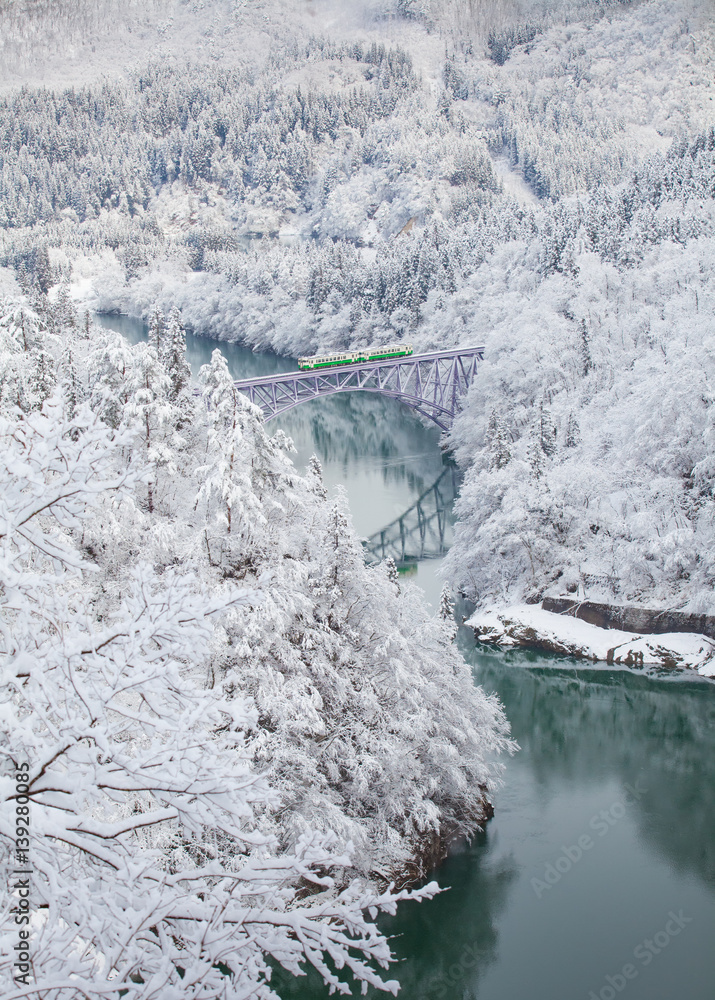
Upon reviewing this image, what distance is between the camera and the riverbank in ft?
105

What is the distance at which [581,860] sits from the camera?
70.2 ft

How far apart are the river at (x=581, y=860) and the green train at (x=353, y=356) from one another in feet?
114

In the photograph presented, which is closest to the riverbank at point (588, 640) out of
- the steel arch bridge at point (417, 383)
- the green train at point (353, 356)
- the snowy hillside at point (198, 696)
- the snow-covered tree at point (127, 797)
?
the snowy hillside at point (198, 696)

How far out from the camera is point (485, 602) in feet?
122

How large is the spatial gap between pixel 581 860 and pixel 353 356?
1945 inches

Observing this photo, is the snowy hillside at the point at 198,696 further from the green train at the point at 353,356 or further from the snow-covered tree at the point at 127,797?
the green train at the point at 353,356

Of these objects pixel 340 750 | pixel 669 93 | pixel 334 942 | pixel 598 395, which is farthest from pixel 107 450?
pixel 669 93

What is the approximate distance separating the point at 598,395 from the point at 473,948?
3427cm

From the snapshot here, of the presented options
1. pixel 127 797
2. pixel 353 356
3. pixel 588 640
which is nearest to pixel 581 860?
pixel 588 640

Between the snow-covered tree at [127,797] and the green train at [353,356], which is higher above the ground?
the snow-covered tree at [127,797]

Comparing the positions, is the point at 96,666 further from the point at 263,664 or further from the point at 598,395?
the point at 598,395

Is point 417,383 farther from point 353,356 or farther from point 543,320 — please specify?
Result: point 543,320

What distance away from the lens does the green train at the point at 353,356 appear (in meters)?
63.5

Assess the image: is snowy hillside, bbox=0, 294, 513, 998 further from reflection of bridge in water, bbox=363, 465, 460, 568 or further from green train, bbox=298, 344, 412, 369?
green train, bbox=298, 344, 412, 369
